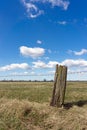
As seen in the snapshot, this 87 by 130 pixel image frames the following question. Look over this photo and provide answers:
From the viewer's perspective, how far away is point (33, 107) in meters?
11.9

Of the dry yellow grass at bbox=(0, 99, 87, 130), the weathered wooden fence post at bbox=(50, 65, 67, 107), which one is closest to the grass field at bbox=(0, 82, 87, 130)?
the dry yellow grass at bbox=(0, 99, 87, 130)

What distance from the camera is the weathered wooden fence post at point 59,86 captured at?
12.9 meters

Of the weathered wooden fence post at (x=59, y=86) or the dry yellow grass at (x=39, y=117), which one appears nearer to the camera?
the dry yellow grass at (x=39, y=117)

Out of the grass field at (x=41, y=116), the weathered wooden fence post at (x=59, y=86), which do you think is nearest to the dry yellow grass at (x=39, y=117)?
the grass field at (x=41, y=116)

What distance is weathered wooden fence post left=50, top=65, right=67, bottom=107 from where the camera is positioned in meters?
Result: 12.9

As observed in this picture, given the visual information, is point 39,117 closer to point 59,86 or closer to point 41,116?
point 41,116

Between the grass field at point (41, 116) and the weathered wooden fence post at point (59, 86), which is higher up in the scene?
the weathered wooden fence post at point (59, 86)

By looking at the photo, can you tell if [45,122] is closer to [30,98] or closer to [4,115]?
[4,115]

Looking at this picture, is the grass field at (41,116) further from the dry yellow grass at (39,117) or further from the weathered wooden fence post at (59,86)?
the weathered wooden fence post at (59,86)

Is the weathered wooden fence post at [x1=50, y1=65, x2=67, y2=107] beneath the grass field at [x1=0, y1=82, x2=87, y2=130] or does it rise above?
above

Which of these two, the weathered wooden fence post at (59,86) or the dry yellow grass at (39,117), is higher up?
the weathered wooden fence post at (59,86)

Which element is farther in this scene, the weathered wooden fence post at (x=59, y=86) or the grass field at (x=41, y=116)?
the weathered wooden fence post at (x=59, y=86)

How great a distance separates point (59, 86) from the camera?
13047 mm

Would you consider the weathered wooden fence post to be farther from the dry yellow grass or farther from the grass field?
the dry yellow grass
